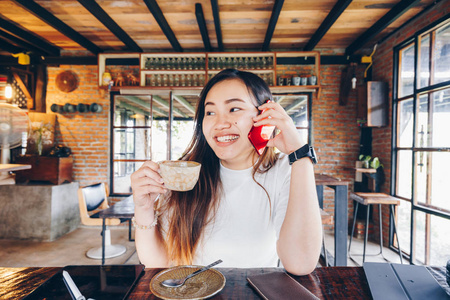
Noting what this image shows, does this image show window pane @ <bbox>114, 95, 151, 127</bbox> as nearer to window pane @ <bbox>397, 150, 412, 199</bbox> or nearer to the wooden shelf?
the wooden shelf

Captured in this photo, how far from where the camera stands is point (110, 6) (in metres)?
3.10

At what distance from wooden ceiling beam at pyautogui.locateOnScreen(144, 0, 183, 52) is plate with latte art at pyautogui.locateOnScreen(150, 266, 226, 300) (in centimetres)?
300

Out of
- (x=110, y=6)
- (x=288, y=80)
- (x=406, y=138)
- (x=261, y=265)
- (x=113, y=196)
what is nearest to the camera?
(x=261, y=265)

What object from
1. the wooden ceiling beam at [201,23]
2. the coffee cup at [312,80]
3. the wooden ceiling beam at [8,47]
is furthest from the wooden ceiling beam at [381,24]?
the wooden ceiling beam at [8,47]

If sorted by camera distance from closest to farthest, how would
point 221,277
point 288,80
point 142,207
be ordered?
point 221,277
point 142,207
point 288,80

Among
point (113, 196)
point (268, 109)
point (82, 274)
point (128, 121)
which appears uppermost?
point (128, 121)

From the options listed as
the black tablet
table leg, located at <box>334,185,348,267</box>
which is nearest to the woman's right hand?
the black tablet

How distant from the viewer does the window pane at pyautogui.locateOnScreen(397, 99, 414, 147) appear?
3365 mm

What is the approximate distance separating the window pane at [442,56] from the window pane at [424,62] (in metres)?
0.10

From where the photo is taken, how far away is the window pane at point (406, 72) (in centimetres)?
338

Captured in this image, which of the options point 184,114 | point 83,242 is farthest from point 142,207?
point 184,114

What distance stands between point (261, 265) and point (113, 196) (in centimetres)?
412

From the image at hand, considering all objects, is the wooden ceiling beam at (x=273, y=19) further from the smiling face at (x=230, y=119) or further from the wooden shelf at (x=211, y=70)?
the smiling face at (x=230, y=119)

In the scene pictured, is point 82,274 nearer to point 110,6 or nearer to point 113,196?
point 110,6
